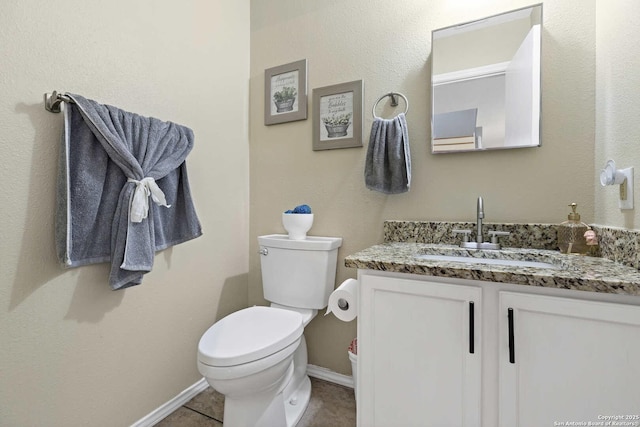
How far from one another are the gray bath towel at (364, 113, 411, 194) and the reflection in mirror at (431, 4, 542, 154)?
154 mm

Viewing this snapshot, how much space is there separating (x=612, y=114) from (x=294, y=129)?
4.51 ft

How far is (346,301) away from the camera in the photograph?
1.04 m

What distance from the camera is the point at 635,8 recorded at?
2.82 feet

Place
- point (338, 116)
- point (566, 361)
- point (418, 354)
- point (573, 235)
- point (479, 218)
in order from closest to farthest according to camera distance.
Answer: point (566, 361)
point (418, 354)
point (573, 235)
point (479, 218)
point (338, 116)

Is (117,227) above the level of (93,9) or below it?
below

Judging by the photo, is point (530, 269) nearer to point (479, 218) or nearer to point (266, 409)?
point (479, 218)

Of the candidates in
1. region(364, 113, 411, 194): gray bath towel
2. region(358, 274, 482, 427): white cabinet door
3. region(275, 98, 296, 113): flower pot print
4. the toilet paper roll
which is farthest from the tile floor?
region(275, 98, 296, 113): flower pot print

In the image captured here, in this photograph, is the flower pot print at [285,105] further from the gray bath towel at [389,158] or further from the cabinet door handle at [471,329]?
the cabinet door handle at [471,329]

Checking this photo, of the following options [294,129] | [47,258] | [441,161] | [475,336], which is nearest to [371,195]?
[441,161]

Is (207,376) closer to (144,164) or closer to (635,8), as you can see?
(144,164)

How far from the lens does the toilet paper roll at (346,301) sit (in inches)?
39.6

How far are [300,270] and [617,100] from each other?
1380 mm

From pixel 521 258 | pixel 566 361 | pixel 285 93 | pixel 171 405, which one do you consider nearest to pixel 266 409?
pixel 171 405

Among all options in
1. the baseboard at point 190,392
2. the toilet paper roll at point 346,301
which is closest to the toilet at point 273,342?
the baseboard at point 190,392
